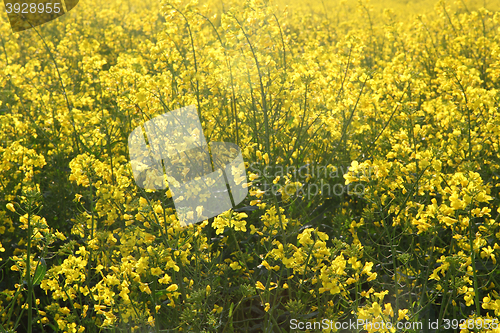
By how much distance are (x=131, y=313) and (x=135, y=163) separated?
0.80m

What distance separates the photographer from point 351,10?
1267 centimetres

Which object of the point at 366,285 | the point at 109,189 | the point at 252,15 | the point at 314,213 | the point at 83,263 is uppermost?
the point at 252,15

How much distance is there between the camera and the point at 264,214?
259 cm

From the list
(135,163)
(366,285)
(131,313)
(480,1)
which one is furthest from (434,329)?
(480,1)

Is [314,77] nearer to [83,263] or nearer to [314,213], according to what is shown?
[314,213]

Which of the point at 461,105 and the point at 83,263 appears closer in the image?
the point at 83,263

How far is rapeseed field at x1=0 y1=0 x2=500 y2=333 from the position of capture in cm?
199

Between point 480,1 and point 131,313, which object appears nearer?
point 131,313

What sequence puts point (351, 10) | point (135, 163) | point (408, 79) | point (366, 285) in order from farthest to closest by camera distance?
point (351, 10) → point (408, 79) → point (366, 285) → point (135, 163)

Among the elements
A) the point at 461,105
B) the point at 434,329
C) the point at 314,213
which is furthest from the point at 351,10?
the point at 434,329

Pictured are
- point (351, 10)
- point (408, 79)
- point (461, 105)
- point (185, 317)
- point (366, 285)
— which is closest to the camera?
point (185, 317)

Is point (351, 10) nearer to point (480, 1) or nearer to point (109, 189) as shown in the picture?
point (480, 1)

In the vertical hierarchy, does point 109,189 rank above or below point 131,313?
above

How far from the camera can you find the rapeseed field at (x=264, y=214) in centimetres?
199
